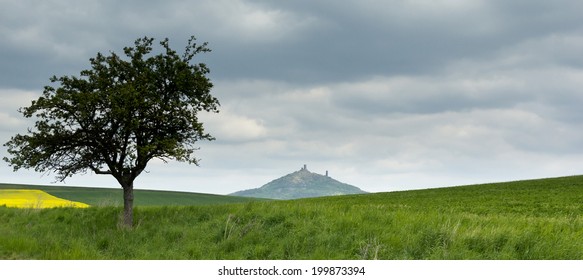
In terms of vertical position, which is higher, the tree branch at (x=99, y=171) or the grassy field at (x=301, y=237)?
the tree branch at (x=99, y=171)

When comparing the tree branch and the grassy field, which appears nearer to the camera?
the grassy field

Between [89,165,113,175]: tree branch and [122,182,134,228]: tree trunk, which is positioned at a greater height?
[89,165,113,175]: tree branch

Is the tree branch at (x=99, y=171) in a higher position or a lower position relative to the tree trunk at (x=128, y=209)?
higher

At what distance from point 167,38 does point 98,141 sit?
678 cm

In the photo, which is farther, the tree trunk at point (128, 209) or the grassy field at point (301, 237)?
the tree trunk at point (128, 209)

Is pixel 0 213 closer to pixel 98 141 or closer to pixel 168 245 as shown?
pixel 98 141

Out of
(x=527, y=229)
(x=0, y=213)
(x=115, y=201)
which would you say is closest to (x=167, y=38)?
(x=115, y=201)

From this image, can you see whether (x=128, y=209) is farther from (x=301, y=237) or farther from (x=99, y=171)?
(x=301, y=237)

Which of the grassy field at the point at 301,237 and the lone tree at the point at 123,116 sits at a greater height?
the lone tree at the point at 123,116

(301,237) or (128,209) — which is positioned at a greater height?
(128,209)

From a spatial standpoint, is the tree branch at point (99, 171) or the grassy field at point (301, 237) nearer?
the grassy field at point (301, 237)

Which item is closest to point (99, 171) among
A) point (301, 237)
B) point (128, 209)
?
point (128, 209)

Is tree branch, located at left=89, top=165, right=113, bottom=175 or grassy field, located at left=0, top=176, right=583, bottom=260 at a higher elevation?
tree branch, located at left=89, top=165, right=113, bottom=175

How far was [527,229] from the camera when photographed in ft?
55.1
